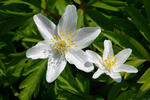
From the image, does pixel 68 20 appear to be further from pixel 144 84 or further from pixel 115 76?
pixel 144 84

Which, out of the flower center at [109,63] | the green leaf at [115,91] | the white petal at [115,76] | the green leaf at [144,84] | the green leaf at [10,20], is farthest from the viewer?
the green leaf at [10,20]

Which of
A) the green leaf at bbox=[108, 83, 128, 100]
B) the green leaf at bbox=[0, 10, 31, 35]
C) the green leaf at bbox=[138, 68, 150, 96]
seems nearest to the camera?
the green leaf at bbox=[138, 68, 150, 96]

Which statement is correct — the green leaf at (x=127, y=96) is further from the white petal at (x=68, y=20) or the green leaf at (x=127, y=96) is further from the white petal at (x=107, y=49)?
the white petal at (x=68, y=20)

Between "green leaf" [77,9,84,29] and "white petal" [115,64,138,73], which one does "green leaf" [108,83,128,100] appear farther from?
"green leaf" [77,9,84,29]

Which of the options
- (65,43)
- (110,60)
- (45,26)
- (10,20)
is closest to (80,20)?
(65,43)

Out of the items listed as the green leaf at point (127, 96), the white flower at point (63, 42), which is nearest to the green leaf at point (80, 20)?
the white flower at point (63, 42)

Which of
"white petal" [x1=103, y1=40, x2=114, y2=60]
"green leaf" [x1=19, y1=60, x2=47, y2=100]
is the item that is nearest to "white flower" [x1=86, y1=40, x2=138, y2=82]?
"white petal" [x1=103, y1=40, x2=114, y2=60]
